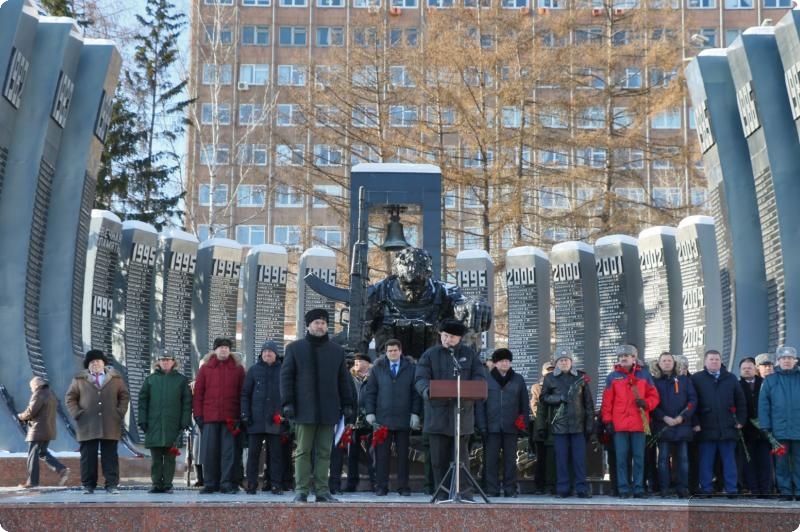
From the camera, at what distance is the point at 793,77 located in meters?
16.5

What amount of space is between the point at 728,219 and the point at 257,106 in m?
28.5

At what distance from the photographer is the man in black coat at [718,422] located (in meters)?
12.7

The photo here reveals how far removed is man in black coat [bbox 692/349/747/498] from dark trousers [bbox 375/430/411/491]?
2876 mm

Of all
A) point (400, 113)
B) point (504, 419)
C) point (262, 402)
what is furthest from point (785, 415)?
point (400, 113)

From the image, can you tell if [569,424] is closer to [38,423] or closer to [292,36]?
[38,423]

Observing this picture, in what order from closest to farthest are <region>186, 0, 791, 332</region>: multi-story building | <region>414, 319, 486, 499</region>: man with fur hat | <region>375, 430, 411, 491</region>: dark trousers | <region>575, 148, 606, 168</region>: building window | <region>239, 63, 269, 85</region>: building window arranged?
<region>414, 319, 486, 499</region>: man with fur hat → <region>375, 430, 411, 491</region>: dark trousers → <region>186, 0, 791, 332</region>: multi-story building → <region>575, 148, 606, 168</region>: building window → <region>239, 63, 269, 85</region>: building window

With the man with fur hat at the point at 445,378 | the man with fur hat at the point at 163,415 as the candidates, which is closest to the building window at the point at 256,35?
the man with fur hat at the point at 163,415

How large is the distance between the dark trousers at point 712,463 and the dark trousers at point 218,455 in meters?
4.59

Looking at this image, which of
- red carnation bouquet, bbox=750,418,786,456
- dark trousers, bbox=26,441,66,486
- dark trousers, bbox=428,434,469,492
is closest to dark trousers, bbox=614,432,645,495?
red carnation bouquet, bbox=750,418,786,456

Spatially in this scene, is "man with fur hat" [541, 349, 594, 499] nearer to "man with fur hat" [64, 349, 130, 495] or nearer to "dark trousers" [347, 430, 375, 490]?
"dark trousers" [347, 430, 375, 490]

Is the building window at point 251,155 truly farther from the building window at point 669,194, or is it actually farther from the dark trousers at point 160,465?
the dark trousers at point 160,465

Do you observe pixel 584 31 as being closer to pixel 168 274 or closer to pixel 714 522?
pixel 168 274

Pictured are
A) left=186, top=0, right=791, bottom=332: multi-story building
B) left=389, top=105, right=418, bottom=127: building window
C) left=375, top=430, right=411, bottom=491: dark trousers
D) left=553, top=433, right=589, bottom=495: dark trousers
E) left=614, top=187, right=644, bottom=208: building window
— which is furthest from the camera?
left=614, top=187, right=644, bottom=208: building window

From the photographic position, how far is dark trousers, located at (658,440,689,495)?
41.3 ft
